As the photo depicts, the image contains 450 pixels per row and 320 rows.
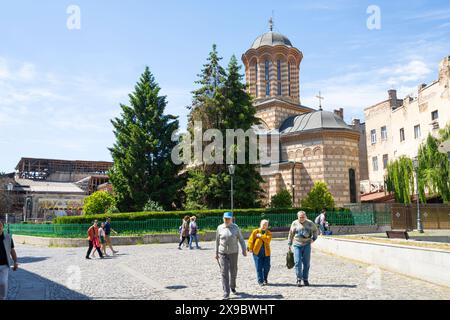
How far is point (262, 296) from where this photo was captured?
308 inches

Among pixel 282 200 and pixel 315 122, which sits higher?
pixel 315 122

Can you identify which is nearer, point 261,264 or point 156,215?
point 261,264

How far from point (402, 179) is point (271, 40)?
19.0 metres

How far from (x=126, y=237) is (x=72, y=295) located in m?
14.0

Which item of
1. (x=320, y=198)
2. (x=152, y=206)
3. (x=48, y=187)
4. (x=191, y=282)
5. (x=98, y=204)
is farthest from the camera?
(x=48, y=187)

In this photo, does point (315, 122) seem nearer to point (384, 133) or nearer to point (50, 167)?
point (384, 133)

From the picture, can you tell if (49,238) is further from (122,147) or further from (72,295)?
(72,295)

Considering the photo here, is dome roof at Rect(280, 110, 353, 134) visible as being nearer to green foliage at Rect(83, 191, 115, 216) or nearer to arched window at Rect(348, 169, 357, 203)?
arched window at Rect(348, 169, 357, 203)

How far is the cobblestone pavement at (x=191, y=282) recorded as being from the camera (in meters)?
8.05

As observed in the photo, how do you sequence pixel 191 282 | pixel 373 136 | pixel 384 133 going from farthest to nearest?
1. pixel 373 136
2. pixel 384 133
3. pixel 191 282

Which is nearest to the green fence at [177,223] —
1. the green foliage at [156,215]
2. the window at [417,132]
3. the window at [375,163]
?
the green foliage at [156,215]

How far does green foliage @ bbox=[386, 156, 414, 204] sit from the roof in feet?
161

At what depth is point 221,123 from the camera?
2841 centimetres

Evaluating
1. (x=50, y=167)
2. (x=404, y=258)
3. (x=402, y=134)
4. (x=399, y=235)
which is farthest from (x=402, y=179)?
(x=50, y=167)
